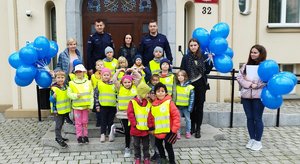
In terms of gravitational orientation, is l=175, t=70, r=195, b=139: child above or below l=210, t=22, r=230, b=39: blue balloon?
below

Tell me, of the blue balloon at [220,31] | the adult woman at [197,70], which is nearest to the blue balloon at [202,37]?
the blue balloon at [220,31]

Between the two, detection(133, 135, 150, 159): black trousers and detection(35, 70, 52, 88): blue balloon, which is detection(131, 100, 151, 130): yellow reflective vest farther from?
detection(35, 70, 52, 88): blue balloon

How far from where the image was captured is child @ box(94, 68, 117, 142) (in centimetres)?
505

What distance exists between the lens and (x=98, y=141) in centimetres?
531

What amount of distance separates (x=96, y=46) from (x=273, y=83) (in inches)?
121

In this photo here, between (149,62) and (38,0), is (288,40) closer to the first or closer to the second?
(149,62)

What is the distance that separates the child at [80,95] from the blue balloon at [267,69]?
8.50 feet

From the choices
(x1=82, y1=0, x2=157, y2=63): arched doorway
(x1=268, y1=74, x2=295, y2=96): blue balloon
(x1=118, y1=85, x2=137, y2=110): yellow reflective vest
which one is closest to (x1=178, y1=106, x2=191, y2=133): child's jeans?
(x1=118, y1=85, x2=137, y2=110): yellow reflective vest

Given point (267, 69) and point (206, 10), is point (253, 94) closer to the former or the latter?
point (267, 69)

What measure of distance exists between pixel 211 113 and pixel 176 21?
2.30 metres

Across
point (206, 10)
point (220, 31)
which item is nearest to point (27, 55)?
point (220, 31)

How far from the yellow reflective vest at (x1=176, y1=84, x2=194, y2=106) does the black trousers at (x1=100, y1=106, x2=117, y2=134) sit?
40.8 inches

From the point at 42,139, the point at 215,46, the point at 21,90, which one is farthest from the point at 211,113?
the point at 21,90

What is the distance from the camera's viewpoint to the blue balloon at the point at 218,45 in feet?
17.2
